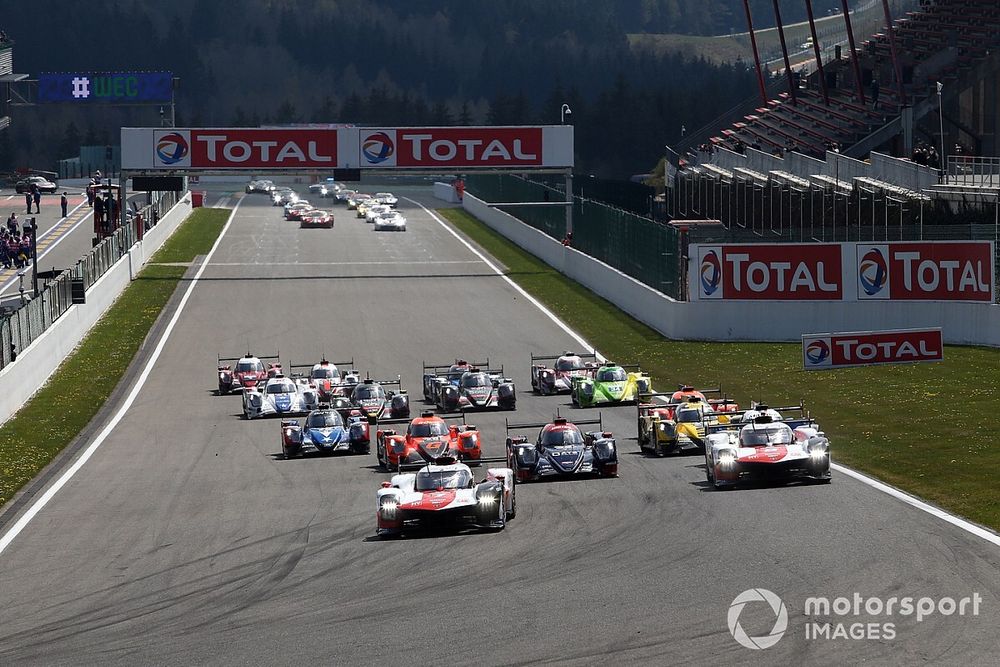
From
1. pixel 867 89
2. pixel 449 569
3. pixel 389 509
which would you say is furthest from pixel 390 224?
pixel 449 569

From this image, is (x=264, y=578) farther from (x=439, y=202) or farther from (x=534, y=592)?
(x=439, y=202)

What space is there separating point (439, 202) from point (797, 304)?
72.4 m

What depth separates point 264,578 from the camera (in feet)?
66.9

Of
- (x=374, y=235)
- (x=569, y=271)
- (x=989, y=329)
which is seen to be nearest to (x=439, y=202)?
(x=374, y=235)

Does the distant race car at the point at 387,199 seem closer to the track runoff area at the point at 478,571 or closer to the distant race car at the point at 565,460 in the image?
the track runoff area at the point at 478,571

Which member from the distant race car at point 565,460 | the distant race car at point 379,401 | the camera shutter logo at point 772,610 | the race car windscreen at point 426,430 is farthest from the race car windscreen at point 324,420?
the camera shutter logo at point 772,610

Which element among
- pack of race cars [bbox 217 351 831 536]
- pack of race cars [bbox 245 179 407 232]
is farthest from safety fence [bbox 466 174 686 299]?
pack of race cars [bbox 217 351 831 536]

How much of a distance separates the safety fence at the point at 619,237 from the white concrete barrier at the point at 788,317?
0.65 m

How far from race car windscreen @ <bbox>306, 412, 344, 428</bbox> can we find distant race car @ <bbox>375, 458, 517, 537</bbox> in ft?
29.3

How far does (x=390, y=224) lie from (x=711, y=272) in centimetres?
4665

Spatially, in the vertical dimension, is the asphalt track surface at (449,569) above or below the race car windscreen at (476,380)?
below

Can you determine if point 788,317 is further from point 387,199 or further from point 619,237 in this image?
point 387,199

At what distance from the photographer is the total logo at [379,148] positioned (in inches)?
2894

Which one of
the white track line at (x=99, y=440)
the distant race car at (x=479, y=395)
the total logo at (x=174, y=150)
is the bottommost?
the white track line at (x=99, y=440)
